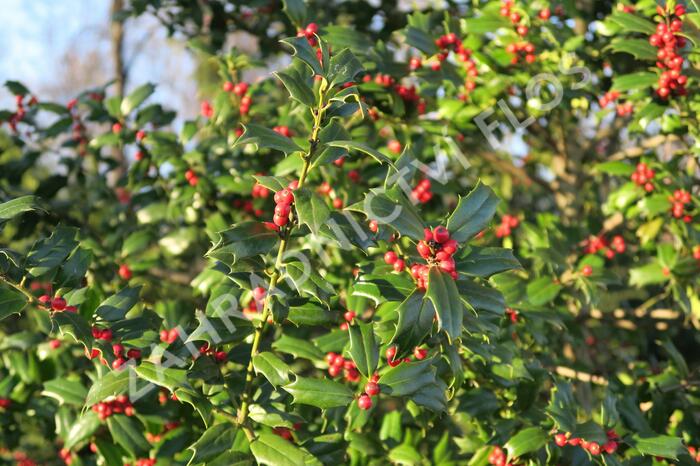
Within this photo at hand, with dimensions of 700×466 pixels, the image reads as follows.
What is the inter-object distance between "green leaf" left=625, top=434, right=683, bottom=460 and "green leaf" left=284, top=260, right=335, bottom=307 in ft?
2.92

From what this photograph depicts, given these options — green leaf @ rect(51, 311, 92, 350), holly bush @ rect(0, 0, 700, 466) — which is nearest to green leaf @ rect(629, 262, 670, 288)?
holly bush @ rect(0, 0, 700, 466)

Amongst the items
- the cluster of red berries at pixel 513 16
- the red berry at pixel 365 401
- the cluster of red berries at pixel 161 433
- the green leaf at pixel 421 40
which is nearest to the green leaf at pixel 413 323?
the red berry at pixel 365 401

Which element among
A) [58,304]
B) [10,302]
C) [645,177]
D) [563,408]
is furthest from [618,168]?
[10,302]

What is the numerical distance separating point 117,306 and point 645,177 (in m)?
1.82

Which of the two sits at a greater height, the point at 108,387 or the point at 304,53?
the point at 304,53

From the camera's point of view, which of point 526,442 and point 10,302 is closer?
point 10,302

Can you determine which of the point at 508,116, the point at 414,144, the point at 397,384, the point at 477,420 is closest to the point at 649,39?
the point at 508,116

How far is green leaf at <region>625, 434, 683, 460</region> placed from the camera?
1.64m

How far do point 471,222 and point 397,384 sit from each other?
1.19 ft

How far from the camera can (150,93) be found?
2557mm

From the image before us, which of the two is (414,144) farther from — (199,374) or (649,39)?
Answer: (199,374)

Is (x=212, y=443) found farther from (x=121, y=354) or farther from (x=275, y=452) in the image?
(x=121, y=354)

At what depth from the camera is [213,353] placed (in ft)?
5.16

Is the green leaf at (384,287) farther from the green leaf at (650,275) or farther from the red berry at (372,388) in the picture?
the green leaf at (650,275)
